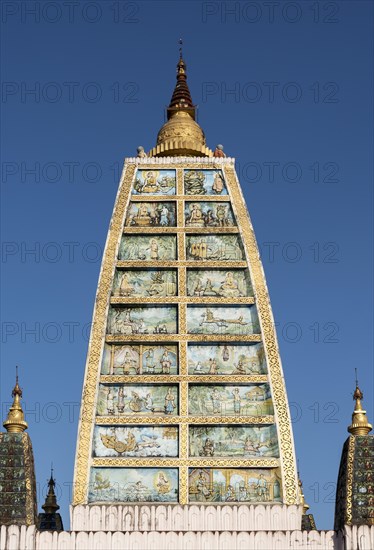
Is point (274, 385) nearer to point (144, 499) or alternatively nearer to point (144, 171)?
point (144, 499)

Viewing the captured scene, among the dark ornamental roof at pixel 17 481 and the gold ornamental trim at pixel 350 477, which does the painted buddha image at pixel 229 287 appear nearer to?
the gold ornamental trim at pixel 350 477

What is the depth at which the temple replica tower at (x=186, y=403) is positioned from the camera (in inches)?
1492

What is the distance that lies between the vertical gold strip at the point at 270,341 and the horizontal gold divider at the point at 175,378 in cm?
66

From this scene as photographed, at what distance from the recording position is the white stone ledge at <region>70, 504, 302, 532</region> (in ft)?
128

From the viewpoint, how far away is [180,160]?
48.7 metres

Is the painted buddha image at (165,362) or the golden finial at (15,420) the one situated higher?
the painted buddha image at (165,362)

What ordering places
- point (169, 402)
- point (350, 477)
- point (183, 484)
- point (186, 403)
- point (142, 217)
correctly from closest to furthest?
point (350, 477) < point (183, 484) < point (186, 403) < point (169, 402) < point (142, 217)

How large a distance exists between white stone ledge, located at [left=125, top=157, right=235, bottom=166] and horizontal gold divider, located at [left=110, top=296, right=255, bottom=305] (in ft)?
21.5

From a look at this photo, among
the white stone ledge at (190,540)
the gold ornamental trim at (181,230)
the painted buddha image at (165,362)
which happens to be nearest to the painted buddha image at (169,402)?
the painted buddha image at (165,362)

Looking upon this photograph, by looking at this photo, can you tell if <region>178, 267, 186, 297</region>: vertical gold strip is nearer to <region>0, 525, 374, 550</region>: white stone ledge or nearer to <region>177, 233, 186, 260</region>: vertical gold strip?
<region>177, 233, 186, 260</region>: vertical gold strip

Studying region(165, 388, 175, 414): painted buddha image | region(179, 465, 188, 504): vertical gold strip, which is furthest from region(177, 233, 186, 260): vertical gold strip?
→ region(179, 465, 188, 504): vertical gold strip

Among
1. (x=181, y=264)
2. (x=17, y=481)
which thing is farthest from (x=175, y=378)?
(x=17, y=481)

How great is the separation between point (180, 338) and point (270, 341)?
126 inches

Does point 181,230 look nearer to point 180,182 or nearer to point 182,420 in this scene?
point 180,182
